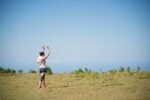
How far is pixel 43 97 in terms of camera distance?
44.4 ft

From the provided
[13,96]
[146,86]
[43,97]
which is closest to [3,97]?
[13,96]

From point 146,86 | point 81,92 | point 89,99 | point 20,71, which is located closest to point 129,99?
point 89,99

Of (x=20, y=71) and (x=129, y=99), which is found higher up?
(x=20, y=71)

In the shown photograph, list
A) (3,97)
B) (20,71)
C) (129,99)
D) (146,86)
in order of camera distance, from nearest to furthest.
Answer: (129,99) < (3,97) < (146,86) < (20,71)

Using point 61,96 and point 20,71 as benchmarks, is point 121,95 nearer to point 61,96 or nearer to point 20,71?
point 61,96

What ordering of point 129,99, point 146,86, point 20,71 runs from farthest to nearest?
point 20,71 < point 146,86 < point 129,99

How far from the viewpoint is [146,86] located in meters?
16.2

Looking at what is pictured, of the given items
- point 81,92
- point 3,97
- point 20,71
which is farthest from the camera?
point 20,71

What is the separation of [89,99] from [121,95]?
163cm

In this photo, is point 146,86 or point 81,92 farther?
point 146,86

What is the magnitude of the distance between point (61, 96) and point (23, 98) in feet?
5.43

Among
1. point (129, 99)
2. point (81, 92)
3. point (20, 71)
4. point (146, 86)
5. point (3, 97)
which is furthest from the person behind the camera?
point (20, 71)

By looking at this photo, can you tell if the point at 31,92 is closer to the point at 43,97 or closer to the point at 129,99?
the point at 43,97

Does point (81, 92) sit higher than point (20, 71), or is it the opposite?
point (20, 71)
